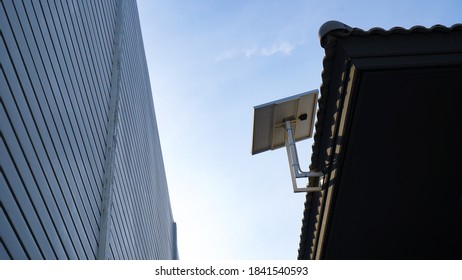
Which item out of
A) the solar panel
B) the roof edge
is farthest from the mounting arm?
the roof edge

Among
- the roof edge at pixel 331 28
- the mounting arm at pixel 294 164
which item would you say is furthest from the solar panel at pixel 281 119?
the roof edge at pixel 331 28

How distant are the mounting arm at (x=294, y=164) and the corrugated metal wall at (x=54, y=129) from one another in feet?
10.4

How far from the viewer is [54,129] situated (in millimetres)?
8125

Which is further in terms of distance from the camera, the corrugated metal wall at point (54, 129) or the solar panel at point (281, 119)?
the solar panel at point (281, 119)

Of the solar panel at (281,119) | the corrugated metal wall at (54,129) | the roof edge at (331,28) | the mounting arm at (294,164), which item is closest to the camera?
the roof edge at (331,28)

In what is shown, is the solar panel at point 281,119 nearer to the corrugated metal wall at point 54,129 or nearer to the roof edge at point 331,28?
the roof edge at point 331,28

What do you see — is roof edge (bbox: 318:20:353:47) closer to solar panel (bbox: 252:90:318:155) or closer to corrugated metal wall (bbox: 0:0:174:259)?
solar panel (bbox: 252:90:318:155)

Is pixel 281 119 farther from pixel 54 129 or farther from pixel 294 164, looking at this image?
pixel 54 129

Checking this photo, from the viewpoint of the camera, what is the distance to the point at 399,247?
25.0 ft

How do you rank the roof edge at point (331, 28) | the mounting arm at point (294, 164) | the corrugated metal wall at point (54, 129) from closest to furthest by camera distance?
1. the roof edge at point (331, 28)
2. the corrugated metal wall at point (54, 129)
3. the mounting arm at point (294, 164)

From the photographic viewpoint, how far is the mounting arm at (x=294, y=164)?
7.07 metres

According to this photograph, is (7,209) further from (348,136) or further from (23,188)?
(348,136)

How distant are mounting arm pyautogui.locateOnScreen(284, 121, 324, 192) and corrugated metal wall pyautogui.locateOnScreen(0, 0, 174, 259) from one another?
3185 millimetres

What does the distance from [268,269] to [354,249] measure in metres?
4.08
